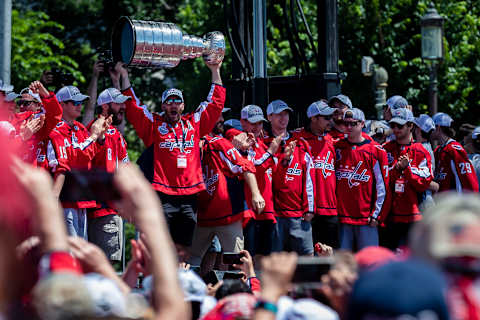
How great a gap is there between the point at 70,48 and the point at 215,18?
5589 mm

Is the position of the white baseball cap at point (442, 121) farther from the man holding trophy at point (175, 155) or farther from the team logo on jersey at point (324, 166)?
the man holding trophy at point (175, 155)

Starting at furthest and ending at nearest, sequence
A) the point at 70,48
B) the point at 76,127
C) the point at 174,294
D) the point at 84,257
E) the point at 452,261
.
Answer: the point at 70,48, the point at 76,127, the point at 84,257, the point at 174,294, the point at 452,261

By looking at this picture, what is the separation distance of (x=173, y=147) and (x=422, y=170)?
287 cm

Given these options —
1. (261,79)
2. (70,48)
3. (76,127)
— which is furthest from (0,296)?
(70,48)

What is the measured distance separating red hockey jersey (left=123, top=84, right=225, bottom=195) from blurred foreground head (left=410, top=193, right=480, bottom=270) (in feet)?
19.5

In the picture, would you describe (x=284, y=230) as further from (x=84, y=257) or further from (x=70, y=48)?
(x=70, y=48)

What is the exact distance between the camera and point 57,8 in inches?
943

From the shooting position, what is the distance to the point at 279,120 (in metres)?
9.77

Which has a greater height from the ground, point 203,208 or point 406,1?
point 406,1

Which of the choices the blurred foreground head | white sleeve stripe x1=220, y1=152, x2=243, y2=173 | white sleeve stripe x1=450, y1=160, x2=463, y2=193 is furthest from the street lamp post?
the blurred foreground head

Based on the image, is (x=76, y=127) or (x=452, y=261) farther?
(x=76, y=127)

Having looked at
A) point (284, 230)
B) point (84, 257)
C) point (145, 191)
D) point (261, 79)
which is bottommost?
point (284, 230)

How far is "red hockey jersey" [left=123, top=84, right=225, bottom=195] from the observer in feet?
29.1

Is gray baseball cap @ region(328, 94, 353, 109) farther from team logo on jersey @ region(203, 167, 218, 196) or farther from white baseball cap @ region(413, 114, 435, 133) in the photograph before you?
team logo on jersey @ region(203, 167, 218, 196)
